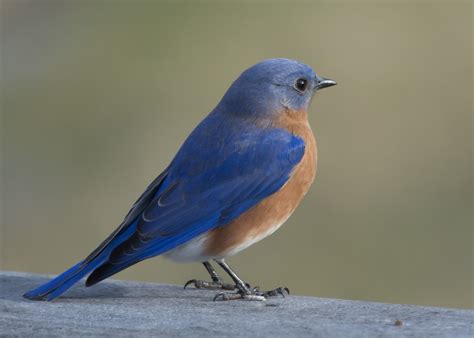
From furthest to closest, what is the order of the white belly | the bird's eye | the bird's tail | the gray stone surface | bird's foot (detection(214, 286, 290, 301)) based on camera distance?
the bird's eye
the white belly
bird's foot (detection(214, 286, 290, 301))
the bird's tail
the gray stone surface

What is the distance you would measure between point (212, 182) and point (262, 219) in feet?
0.99

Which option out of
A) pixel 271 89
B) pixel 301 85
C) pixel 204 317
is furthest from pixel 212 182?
pixel 204 317

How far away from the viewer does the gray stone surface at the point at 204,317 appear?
14.4 ft

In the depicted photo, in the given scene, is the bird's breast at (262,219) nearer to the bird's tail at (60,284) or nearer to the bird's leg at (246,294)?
the bird's leg at (246,294)

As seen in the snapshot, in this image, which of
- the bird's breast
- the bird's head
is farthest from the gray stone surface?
the bird's head

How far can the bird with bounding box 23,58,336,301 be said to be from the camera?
547 cm

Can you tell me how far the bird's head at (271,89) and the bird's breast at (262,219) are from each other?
1.05ft

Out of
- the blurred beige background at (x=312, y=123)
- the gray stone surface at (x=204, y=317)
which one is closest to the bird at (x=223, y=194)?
the gray stone surface at (x=204, y=317)

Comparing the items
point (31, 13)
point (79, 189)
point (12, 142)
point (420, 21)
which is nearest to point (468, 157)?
point (420, 21)

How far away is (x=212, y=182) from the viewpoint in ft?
18.7

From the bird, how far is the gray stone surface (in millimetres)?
183

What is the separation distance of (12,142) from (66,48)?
7.27 feet

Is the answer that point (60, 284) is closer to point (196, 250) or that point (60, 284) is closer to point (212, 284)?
point (196, 250)

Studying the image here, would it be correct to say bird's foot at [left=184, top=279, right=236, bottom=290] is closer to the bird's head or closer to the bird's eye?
the bird's head
